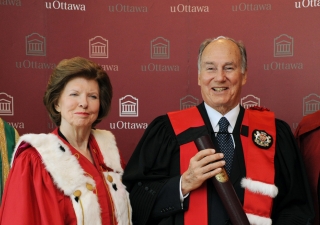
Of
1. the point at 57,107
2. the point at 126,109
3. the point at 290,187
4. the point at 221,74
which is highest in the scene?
the point at 221,74

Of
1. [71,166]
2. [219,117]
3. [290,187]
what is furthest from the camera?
[219,117]

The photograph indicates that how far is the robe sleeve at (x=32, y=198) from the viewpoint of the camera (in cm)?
209

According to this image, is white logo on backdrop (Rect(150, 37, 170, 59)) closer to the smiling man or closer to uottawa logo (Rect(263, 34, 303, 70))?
uottawa logo (Rect(263, 34, 303, 70))

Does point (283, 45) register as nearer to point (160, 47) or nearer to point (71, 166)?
point (160, 47)

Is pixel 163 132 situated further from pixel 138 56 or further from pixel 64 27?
pixel 64 27

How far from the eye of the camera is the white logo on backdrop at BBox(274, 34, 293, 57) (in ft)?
12.9

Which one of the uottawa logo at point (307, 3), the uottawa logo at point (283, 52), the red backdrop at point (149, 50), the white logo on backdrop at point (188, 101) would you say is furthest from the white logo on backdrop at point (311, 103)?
the white logo on backdrop at point (188, 101)

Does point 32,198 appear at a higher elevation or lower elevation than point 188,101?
lower

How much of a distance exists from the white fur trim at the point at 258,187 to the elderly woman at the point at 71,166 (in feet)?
2.16

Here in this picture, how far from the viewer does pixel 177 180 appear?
2410 mm

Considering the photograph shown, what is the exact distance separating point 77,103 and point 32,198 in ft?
1.78

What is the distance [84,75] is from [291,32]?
87.4 inches

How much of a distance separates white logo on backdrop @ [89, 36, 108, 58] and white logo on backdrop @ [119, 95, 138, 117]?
0.45 m

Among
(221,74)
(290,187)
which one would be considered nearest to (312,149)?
(290,187)
